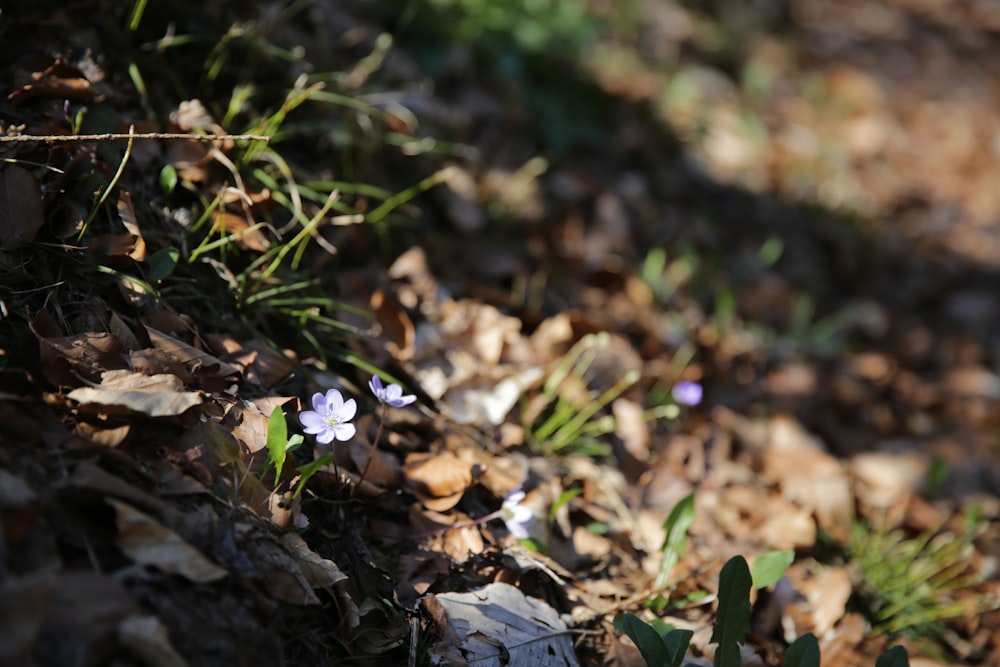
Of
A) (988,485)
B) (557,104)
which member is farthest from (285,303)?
(988,485)

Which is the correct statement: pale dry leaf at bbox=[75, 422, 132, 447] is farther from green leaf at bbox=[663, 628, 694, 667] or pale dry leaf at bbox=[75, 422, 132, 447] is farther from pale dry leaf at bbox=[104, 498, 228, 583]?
green leaf at bbox=[663, 628, 694, 667]

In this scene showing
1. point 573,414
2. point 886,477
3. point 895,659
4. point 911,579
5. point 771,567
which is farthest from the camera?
point 886,477

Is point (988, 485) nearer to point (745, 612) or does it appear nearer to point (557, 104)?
point (745, 612)

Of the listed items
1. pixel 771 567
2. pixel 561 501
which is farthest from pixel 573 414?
pixel 771 567

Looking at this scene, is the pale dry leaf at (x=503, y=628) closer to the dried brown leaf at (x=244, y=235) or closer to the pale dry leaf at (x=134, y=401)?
the pale dry leaf at (x=134, y=401)

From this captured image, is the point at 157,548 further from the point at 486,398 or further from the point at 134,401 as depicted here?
the point at 486,398

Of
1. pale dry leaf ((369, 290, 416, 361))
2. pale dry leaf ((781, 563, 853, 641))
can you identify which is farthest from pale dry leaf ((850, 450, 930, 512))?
pale dry leaf ((369, 290, 416, 361))

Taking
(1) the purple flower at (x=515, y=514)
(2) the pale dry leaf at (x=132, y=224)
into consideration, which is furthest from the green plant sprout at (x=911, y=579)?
(2) the pale dry leaf at (x=132, y=224)

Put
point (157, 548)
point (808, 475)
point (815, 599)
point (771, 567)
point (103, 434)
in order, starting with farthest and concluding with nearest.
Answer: point (808, 475)
point (815, 599)
point (771, 567)
point (103, 434)
point (157, 548)
